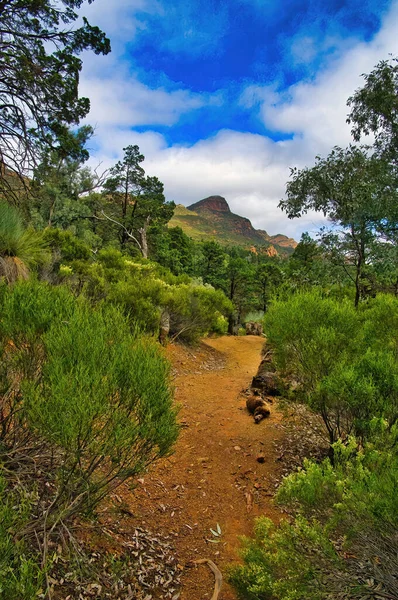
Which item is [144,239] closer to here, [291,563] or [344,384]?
[344,384]

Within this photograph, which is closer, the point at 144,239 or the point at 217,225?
the point at 144,239

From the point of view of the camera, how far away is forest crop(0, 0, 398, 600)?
1793 mm

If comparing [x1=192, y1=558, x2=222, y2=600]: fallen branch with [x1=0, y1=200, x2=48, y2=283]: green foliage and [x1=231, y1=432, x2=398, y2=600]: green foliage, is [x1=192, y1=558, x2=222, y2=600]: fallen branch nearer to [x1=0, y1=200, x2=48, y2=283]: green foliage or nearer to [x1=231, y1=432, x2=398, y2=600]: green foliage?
[x1=231, y1=432, x2=398, y2=600]: green foliage

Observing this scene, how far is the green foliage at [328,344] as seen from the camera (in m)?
3.57

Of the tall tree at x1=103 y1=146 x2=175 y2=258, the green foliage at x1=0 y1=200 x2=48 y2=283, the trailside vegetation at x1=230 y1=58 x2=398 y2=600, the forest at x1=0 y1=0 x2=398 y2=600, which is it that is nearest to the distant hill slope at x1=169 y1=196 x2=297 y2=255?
the tall tree at x1=103 y1=146 x2=175 y2=258

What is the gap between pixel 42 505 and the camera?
2211mm

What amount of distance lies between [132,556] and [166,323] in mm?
8195

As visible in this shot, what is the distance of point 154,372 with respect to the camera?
237 centimetres

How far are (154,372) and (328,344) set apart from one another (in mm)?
2606

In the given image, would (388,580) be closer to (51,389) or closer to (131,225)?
(51,389)

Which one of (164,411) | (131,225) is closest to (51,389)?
(164,411)

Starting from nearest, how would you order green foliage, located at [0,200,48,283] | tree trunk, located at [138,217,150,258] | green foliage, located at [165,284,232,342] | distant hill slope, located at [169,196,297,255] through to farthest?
green foliage, located at [0,200,48,283] → green foliage, located at [165,284,232,342] → tree trunk, located at [138,217,150,258] → distant hill slope, located at [169,196,297,255]

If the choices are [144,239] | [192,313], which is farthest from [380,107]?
[144,239]

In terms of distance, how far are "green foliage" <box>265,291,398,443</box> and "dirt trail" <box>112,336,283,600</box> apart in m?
1.22
